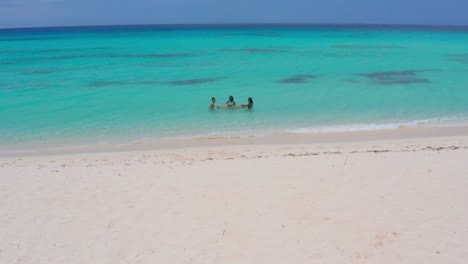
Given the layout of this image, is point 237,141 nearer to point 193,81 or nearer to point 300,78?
point 193,81

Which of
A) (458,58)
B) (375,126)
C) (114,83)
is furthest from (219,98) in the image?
(458,58)

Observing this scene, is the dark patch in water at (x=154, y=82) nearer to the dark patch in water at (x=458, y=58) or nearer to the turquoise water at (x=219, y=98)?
the turquoise water at (x=219, y=98)

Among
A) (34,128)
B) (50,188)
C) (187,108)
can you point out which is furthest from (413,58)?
(50,188)

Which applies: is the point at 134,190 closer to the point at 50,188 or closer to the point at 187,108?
the point at 50,188

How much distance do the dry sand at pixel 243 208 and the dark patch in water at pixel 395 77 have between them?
45.8 ft

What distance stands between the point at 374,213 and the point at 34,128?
494 inches

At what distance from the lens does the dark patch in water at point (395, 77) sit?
22703mm

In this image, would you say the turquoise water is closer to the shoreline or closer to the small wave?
the small wave

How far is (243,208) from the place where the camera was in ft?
Answer: 21.9

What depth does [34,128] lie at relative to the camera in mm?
14344

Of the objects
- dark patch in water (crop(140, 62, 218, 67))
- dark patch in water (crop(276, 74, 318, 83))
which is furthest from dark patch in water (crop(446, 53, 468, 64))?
dark patch in water (crop(140, 62, 218, 67))

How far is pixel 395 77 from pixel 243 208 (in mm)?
20714

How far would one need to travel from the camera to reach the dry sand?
5379 mm

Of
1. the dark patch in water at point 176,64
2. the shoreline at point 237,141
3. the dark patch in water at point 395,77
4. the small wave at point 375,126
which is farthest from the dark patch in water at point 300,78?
the shoreline at point 237,141
